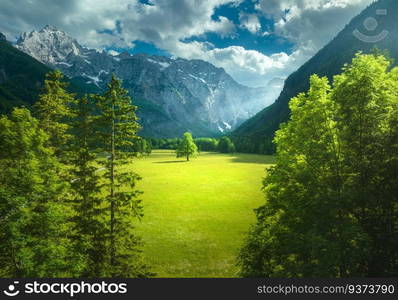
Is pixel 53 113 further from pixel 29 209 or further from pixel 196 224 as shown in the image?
pixel 196 224

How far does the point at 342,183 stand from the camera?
1475 cm

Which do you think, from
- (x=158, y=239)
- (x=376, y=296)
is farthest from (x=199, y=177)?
(x=376, y=296)

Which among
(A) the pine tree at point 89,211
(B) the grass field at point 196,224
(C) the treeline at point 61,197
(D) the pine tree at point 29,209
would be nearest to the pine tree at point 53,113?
(C) the treeline at point 61,197

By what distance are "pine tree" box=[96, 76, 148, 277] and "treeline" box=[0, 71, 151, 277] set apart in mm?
70

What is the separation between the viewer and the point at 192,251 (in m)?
27.7

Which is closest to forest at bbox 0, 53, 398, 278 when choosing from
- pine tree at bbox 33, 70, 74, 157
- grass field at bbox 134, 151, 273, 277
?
pine tree at bbox 33, 70, 74, 157

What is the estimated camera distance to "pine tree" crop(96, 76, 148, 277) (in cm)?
1744

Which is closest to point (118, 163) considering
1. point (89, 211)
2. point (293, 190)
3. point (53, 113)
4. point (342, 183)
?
point (89, 211)

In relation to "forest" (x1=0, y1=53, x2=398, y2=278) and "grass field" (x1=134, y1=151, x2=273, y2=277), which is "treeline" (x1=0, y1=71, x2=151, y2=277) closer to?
"forest" (x1=0, y1=53, x2=398, y2=278)

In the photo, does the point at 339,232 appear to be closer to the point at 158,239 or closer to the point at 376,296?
the point at 376,296

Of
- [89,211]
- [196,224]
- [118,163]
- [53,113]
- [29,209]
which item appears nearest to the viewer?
[29,209]

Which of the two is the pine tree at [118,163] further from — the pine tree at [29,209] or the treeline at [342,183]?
the treeline at [342,183]

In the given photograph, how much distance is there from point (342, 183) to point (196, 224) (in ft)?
81.0

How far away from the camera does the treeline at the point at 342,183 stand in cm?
1246
